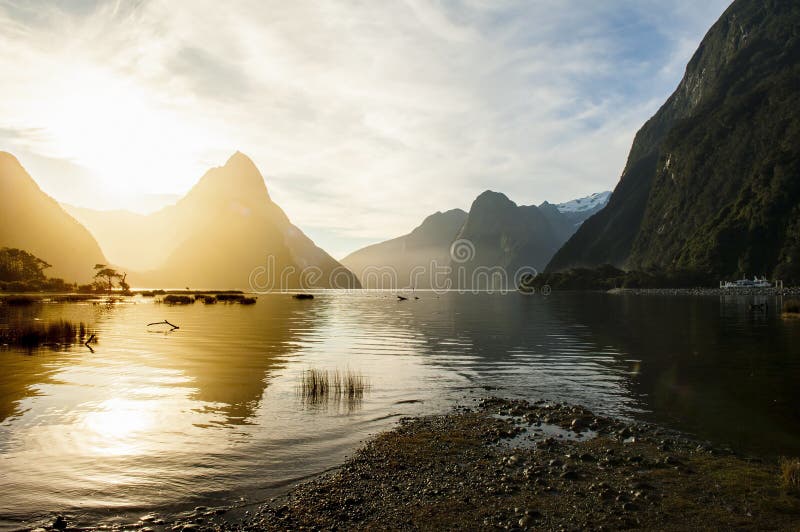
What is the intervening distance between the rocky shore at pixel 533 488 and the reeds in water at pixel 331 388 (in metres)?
6.80

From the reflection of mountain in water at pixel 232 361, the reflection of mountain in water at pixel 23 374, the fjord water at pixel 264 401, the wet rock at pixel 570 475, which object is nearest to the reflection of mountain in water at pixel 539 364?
the fjord water at pixel 264 401

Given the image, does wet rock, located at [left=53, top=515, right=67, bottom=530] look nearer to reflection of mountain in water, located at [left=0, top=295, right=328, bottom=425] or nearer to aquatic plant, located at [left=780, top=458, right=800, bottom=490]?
reflection of mountain in water, located at [left=0, top=295, right=328, bottom=425]

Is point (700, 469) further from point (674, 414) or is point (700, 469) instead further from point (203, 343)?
point (203, 343)

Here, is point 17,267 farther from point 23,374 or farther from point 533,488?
point 533,488

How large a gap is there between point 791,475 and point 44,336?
189ft

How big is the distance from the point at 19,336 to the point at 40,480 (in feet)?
140

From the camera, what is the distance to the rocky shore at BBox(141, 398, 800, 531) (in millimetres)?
11234

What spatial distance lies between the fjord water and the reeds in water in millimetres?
742

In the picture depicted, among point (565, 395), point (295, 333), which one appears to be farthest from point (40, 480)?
point (295, 333)

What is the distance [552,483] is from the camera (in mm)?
13367

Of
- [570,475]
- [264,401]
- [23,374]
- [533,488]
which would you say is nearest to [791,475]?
[570,475]

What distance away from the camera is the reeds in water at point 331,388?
24.7m

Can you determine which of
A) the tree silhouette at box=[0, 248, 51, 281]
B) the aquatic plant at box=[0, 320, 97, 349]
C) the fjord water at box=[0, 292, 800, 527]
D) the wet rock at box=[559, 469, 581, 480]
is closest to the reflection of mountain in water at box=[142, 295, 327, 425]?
the fjord water at box=[0, 292, 800, 527]

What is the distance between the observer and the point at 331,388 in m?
26.5
